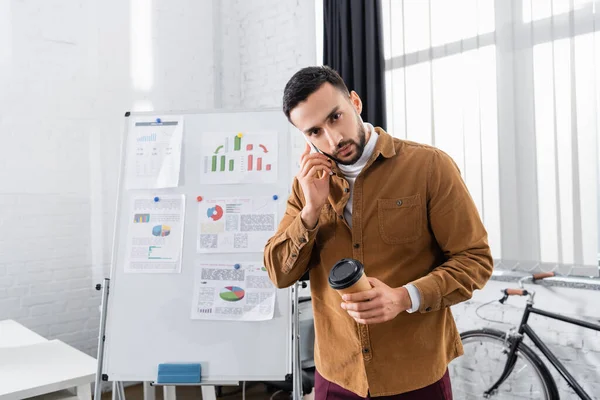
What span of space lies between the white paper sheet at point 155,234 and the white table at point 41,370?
375 mm

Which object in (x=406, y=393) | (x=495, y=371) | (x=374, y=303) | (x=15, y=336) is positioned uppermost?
(x=374, y=303)

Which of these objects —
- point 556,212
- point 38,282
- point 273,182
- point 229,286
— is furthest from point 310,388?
point 38,282

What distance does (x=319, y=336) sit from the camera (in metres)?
1.32

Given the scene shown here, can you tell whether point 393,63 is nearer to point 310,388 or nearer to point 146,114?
point 146,114

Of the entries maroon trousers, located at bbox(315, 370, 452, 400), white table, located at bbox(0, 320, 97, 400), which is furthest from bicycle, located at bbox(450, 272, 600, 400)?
white table, located at bbox(0, 320, 97, 400)

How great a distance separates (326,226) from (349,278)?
0.31 meters

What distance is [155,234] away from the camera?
1.93 m

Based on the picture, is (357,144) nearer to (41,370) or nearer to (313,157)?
(313,157)

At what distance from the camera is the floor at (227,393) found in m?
3.25

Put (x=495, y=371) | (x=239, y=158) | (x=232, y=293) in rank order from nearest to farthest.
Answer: (x=232, y=293) < (x=239, y=158) < (x=495, y=371)

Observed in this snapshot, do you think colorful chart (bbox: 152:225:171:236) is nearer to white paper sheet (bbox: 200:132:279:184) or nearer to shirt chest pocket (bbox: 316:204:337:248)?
white paper sheet (bbox: 200:132:279:184)

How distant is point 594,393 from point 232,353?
1632 millimetres

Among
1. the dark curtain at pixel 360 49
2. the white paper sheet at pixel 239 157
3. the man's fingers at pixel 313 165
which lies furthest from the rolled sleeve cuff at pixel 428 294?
the dark curtain at pixel 360 49

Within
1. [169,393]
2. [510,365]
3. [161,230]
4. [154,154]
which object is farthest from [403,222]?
[510,365]
